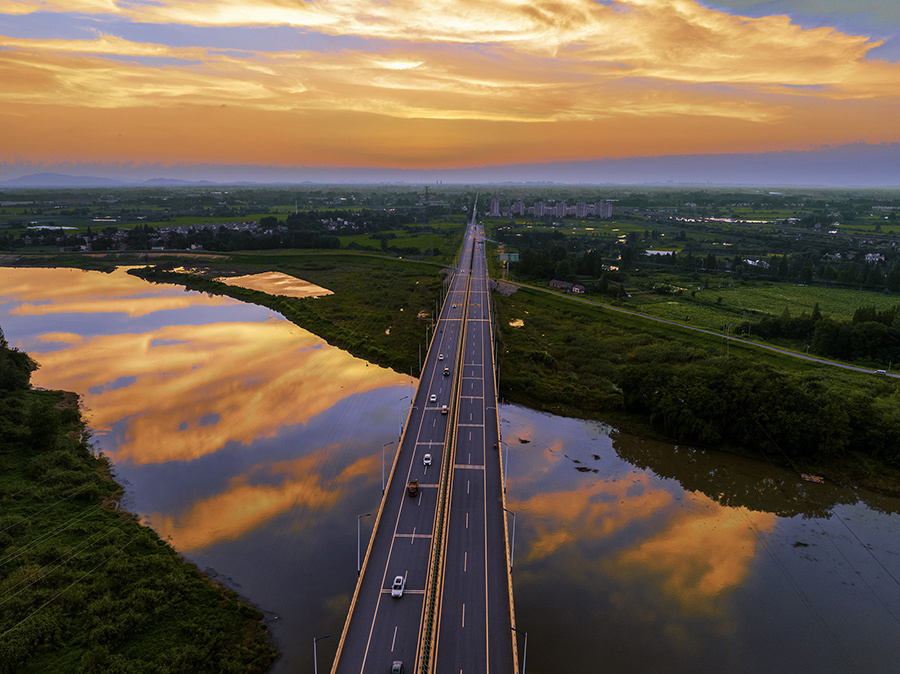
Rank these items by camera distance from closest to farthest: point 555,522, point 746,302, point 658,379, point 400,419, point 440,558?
point 440,558 → point 555,522 → point 400,419 → point 658,379 → point 746,302

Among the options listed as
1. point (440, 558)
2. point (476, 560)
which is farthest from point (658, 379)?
point (440, 558)

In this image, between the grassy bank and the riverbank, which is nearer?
the grassy bank

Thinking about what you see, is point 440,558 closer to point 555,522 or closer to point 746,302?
point 555,522

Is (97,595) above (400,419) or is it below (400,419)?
below

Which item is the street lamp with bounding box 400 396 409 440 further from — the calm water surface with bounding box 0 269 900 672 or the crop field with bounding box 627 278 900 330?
the crop field with bounding box 627 278 900 330

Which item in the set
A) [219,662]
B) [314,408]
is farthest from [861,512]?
[314,408]

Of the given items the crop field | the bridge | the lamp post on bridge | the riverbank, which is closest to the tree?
the riverbank
